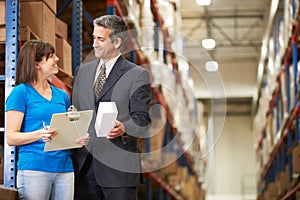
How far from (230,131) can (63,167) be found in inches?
816

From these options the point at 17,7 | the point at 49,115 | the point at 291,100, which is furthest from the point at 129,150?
the point at 291,100

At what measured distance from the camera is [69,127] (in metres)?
3.36

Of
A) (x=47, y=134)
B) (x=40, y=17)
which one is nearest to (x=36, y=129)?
(x=47, y=134)

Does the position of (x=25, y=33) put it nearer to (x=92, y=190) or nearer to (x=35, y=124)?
(x=35, y=124)

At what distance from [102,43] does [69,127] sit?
49 cm

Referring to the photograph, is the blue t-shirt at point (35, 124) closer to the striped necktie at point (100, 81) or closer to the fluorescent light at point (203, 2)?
the striped necktie at point (100, 81)

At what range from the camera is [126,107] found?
3486 mm

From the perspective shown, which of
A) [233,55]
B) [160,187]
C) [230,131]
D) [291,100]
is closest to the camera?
[291,100]

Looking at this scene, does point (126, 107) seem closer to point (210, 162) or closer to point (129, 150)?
point (129, 150)

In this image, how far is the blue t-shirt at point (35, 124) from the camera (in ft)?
11.3

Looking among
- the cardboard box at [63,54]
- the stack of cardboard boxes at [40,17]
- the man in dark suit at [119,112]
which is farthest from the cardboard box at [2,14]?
the cardboard box at [63,54]

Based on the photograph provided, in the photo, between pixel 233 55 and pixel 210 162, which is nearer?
pixel 233 55

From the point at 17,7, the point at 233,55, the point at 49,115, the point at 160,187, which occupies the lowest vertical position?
the point at 160,187

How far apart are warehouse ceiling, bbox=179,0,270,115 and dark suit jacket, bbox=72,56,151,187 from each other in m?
12.0
